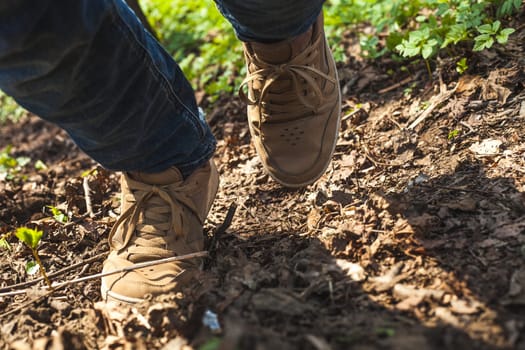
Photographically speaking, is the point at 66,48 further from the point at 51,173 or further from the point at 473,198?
the point at 51,173

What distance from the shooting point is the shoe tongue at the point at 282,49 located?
76.5 inches

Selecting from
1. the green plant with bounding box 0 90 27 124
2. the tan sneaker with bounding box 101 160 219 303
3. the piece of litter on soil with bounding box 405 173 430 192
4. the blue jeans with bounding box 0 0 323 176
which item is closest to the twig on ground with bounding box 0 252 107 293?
the tan sneaker with bounding box 101 160 219 303

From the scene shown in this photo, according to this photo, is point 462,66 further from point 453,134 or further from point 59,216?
point 59,216

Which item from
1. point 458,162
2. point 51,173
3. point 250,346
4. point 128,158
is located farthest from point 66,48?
point 51,173

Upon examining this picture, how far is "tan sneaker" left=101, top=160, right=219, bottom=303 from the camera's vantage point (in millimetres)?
1929

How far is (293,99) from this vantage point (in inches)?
85.0

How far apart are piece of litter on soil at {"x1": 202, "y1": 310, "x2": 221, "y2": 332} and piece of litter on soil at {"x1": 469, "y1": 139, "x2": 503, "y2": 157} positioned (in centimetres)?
127

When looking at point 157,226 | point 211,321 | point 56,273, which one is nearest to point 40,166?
point 56,273

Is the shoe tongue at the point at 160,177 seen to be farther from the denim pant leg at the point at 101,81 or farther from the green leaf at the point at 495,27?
the green leaf at the point at 495,27

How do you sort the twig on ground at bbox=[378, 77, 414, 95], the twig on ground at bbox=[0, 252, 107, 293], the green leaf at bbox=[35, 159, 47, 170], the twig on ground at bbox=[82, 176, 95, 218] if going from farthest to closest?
the green leaf at bbox=[35, 159, 47, 170]
the twig on ground at bbox=[378, 77, 414, 95]
the twig on ground at bbox=[82, 176, 95, 218]
the twig on ground at bbox=[0, 252, 107, 293]

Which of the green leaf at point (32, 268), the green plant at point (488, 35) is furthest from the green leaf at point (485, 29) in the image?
the green leaf at point (32, 268)

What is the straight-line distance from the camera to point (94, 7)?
5.23ft

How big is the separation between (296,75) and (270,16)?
1.21 feet

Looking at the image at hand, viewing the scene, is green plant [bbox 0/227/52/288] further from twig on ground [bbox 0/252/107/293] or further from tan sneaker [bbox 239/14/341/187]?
tan sneaker [bbox 239/14/341/187]
